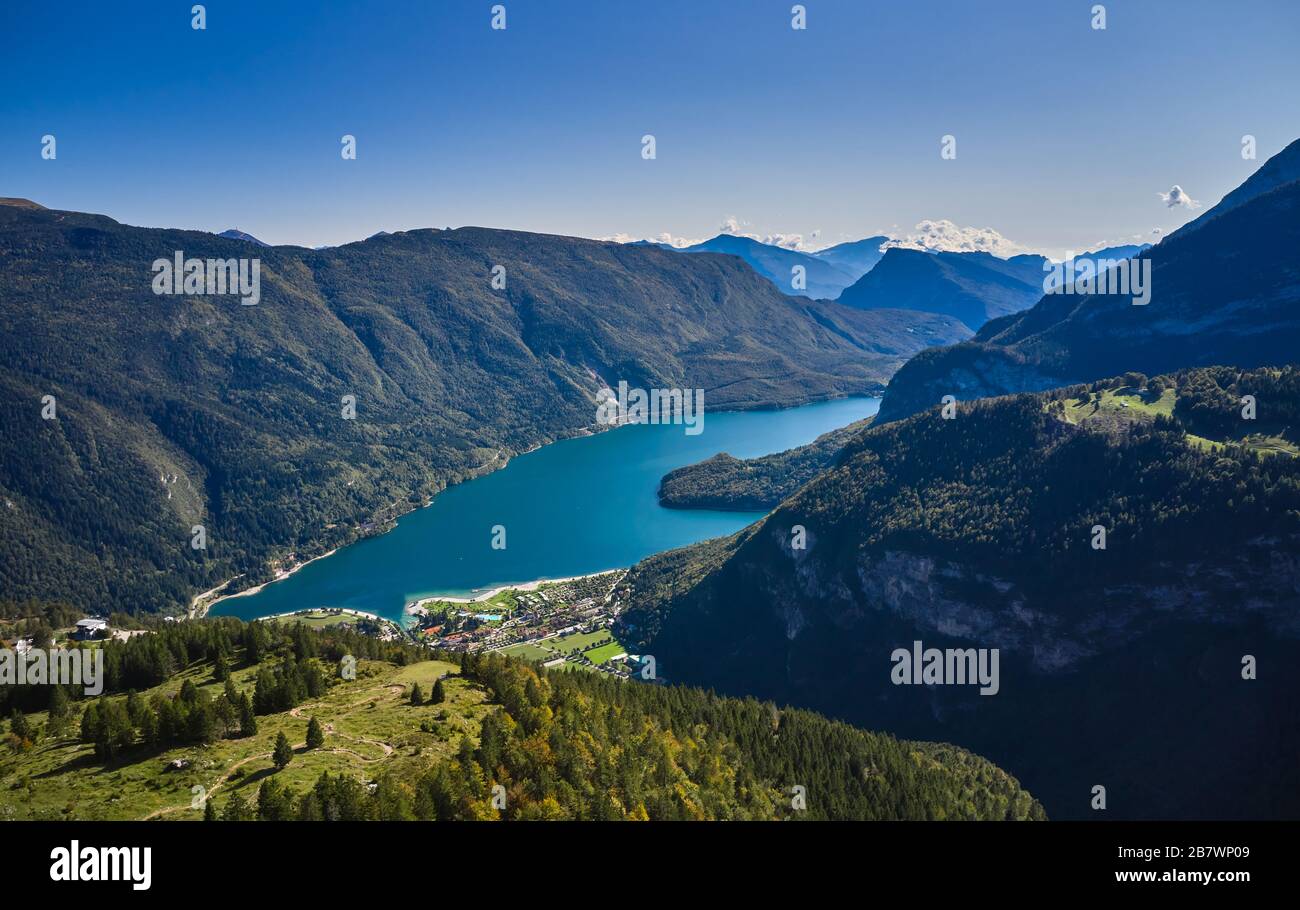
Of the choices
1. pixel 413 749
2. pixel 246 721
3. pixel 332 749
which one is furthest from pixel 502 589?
pixel 332 749

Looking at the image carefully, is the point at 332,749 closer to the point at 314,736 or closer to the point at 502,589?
the point at 314,736

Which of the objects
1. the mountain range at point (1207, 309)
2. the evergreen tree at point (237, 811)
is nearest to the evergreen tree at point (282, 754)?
the evergreen tree at point (237, 811)

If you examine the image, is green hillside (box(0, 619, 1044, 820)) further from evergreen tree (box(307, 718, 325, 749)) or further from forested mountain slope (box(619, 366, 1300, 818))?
forested mountain slope (box(619, 366, 1300, 818))

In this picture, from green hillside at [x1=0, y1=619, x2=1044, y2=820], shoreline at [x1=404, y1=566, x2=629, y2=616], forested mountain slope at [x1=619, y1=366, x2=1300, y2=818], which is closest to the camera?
green hillside at [x1=0, y1=619, x2=1044, y2=820]

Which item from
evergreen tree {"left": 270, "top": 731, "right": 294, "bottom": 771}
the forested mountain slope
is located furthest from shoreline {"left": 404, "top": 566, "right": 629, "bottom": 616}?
evergreen tree {"left": 270, "top": 731, "right": 294, "bottom": 771}

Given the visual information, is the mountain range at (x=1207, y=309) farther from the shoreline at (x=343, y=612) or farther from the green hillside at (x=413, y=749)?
the shoreline at (x=343, y=612)

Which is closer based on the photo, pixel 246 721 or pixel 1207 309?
pixel 246 721

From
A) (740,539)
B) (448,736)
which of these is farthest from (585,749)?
(740,539)

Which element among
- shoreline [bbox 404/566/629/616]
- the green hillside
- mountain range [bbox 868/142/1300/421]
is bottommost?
shoreline [bbox 404/566/629/616]

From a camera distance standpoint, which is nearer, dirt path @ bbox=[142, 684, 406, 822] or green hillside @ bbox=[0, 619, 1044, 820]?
dirt path @ bbox=[142, 684, 406, 822]

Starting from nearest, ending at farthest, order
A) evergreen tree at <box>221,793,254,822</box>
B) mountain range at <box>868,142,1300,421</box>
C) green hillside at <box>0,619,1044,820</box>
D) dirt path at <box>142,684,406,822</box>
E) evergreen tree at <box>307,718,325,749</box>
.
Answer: evergreen tree at <box>221,793,254,822</box> → dirt path at <box>142,684,406,822</box> → green hillside at <box>0,619,1044,820</box> → evergreen tree at <box>307,718,325,749</box> → mountain range at <box>868,142,1300,421</box>

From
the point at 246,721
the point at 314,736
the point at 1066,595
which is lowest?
the point at 1066,595
